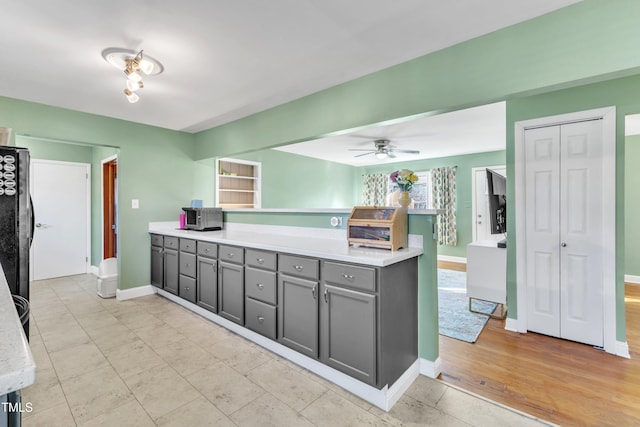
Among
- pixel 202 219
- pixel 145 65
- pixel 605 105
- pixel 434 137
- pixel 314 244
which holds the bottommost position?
pixel 314 244

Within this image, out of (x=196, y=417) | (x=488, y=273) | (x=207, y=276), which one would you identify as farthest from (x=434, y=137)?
(x=196, y=417)

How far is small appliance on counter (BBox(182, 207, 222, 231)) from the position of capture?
3834 mm

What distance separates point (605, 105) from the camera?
249 centimetres

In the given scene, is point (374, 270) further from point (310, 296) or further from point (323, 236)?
point (323, 236)

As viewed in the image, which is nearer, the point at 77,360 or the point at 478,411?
the point at 478,411

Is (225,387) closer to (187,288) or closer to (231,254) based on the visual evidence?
(231,254)

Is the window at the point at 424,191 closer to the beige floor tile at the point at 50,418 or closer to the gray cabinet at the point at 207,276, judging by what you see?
the gray cabinet at the point at 207,276

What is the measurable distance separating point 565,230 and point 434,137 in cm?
270

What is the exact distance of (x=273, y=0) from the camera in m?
1.67

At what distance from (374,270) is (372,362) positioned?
0.56 meters

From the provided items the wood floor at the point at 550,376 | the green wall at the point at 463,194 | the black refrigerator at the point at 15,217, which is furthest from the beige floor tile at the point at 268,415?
the green wall at the point at 463,194

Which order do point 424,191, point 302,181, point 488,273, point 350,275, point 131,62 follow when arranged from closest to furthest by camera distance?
1. point 350,275
2. point 131,62
3. point 488,273
4. point 302,181
5. point 424,191

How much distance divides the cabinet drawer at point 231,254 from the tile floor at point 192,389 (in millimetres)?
705

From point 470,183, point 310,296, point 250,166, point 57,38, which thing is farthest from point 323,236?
point 470,183
